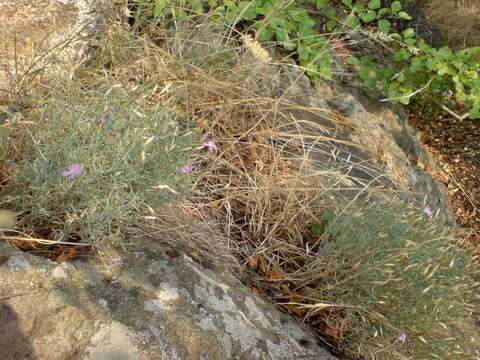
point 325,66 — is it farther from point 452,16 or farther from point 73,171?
point 452,16

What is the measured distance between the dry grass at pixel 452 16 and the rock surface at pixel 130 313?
447cm

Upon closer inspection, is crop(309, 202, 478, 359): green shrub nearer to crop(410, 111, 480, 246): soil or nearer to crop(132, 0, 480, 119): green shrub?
crop(132, 0, 480, 119): green shrub

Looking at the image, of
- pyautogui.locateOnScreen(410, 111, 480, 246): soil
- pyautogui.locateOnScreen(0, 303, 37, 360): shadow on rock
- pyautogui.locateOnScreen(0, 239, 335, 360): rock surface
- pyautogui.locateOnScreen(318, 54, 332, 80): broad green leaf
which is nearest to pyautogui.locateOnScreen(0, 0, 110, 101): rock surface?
pyautogui.locateOnScreen(0, 239, 335, 360): rock surface

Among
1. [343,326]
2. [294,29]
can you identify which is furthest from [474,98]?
[343,326]

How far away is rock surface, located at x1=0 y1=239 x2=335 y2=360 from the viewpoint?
1472 millimetres

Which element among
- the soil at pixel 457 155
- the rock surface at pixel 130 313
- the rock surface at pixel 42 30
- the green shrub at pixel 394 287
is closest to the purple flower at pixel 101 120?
the rock surface at pixel 130 313

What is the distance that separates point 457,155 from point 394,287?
374cm

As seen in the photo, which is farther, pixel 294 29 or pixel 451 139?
pixel 451 139

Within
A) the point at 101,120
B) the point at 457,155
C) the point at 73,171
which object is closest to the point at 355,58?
the point at 101,120

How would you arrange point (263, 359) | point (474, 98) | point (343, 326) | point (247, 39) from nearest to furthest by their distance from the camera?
point (263, 359) < point (343, 326) < point (247, 39) < point (474, 98)

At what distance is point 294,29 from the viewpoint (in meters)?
3.31

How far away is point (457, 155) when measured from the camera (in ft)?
17.9

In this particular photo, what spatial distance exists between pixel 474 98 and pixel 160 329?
2768 mm

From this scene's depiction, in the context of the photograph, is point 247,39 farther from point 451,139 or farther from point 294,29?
point 451,139
